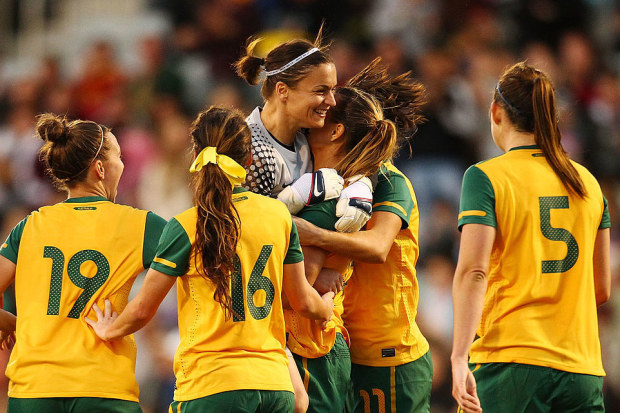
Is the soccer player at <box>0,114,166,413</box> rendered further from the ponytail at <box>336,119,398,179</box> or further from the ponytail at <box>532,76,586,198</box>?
the ponytail at <box>532,76,586,198</box>

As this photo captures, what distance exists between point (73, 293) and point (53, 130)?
0.67m

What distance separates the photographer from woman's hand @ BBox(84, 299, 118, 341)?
3604 millimetres

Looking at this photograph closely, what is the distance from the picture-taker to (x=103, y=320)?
143 inches

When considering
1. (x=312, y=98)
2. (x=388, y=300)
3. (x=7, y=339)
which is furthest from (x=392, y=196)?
(x=7, y=339)

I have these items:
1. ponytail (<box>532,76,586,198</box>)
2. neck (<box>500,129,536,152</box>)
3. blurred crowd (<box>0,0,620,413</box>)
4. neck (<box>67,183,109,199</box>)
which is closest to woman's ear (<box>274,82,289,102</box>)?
neck (<box>67,183,109,199</box>)

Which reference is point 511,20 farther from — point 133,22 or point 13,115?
point 13,115

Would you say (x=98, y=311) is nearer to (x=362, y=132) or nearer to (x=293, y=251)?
(x=293, y=251)

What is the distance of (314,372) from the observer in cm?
380

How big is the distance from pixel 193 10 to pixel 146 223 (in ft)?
23.2

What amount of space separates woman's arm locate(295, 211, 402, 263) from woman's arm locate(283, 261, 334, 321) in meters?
0.20

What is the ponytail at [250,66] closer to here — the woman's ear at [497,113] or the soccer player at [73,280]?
the soccer player at [73,280]

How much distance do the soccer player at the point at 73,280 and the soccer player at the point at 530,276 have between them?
1302 mm

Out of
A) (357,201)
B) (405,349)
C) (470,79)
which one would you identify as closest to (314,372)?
(405,349)

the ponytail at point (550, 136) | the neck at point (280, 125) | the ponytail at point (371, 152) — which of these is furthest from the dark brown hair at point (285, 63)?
the ponytail at point (550, 136)
